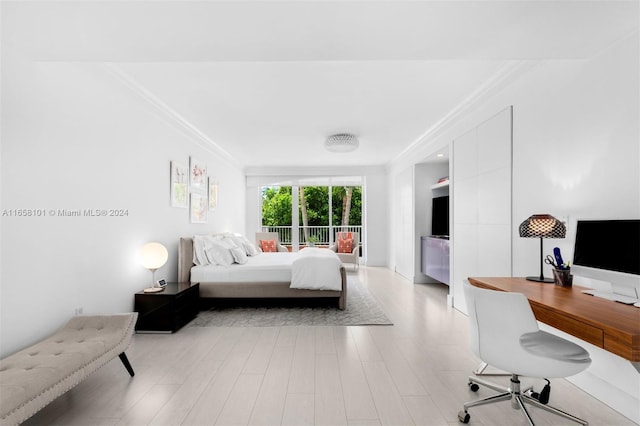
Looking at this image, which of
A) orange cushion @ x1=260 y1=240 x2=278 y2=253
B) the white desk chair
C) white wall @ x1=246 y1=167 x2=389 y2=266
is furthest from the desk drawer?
white wall @ x1=246 y1=167 x2=389 y2=266

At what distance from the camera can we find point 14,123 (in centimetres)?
225

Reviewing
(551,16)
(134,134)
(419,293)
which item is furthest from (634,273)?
(134,134)

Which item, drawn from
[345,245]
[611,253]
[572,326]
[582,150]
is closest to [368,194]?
[345,245]

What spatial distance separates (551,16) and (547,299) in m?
1.65

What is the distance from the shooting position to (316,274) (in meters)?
4.36

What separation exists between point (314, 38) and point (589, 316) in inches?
84.9

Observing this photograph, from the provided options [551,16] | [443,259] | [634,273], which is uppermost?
[551,16]

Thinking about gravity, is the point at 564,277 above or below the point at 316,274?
above

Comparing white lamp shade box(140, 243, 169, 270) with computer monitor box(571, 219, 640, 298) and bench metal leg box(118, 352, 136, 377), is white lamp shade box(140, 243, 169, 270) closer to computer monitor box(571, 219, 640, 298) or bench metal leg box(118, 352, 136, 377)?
bench metal leg box(118, 352, 136, 377)

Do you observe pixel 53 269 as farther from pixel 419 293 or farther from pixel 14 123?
pixel 419 293

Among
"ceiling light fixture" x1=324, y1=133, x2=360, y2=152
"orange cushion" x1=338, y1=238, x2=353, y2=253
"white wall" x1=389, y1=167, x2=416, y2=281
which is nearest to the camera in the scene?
"ceiling light fixture" x1=324, y1=133, x2=360, y2=152

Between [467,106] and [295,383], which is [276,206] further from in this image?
[295,383]

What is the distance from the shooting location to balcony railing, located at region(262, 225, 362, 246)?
9086 millimetres

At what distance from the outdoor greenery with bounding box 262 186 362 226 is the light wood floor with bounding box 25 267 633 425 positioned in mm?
5720
